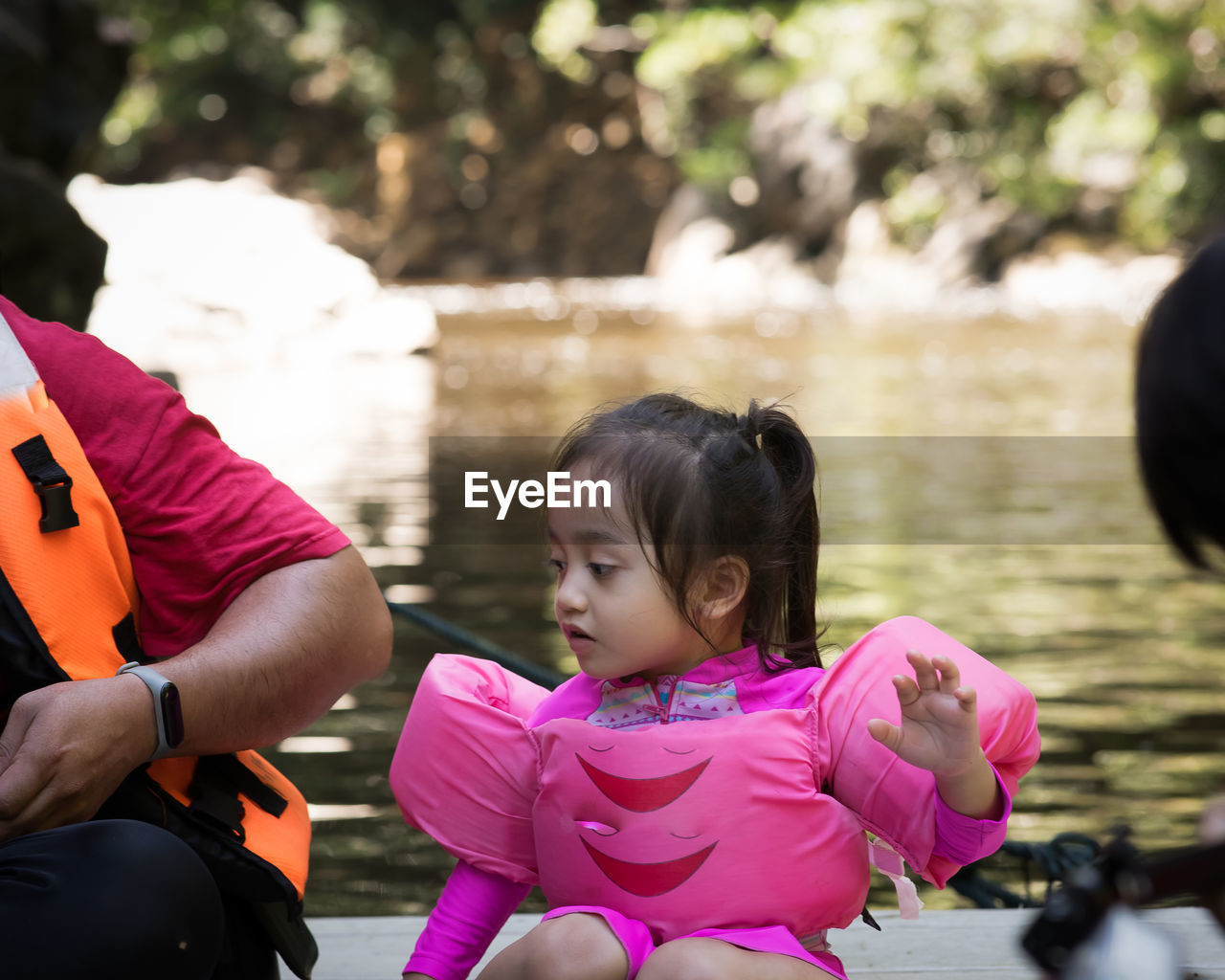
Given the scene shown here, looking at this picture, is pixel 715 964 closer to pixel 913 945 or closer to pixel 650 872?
pixel 650 872

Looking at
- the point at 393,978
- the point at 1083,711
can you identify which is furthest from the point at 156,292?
the point at 393,978

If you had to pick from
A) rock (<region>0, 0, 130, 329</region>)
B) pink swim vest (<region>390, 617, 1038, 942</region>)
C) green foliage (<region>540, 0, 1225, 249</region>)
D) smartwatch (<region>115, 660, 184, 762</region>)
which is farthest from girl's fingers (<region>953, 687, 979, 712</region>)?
green foliage (<region>540, 0, 1225, 249</region>)

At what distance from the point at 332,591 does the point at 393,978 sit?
61cm

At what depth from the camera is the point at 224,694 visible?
4.16 feet

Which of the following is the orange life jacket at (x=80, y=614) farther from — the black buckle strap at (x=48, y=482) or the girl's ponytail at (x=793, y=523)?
the girl's ponytail at (x=793, y=523)

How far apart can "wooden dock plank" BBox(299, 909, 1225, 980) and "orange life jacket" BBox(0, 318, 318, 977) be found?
1.54 ft

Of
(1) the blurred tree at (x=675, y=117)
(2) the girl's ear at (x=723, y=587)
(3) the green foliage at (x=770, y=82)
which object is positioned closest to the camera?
(2) the girl's ear at (x=723, y=587)

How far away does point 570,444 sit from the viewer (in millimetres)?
1445

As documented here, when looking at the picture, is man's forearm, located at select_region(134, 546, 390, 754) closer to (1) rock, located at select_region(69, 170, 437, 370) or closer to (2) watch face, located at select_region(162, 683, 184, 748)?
(2) watch face, located at select_region(162, 683, 184, 748)

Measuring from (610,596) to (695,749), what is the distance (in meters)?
0.15

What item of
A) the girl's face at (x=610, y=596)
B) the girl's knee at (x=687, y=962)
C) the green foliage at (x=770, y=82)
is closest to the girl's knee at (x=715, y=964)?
the girl's knee at (x=687, y=962)

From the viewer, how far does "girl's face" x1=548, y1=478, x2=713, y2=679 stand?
1.36 metres

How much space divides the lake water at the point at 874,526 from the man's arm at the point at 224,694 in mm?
456

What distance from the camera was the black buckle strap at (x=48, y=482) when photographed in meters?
1.26
